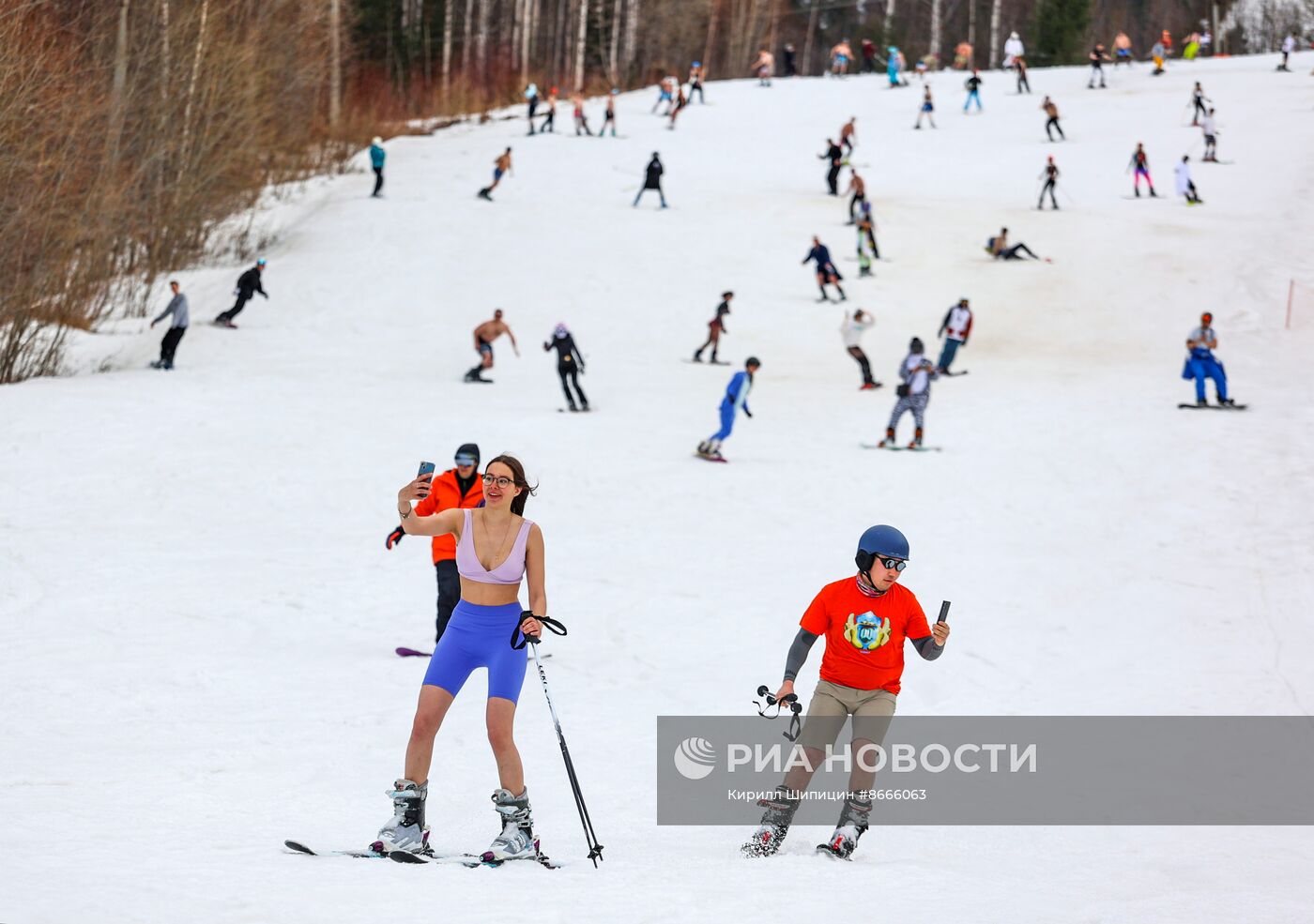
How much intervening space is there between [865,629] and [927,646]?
0.27 metres

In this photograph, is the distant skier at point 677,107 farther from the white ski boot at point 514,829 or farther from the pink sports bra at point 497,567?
the white ski boot at point 514,829

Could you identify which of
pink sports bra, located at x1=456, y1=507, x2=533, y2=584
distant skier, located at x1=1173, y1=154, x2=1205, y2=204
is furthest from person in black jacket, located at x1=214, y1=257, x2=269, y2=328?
distant skier, located at x1=1173, y1=154, x2=1205, y2=204

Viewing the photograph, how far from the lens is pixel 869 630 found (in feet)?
18.0

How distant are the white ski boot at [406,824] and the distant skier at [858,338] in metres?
16.5

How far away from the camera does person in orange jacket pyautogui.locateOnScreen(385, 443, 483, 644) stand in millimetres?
7555

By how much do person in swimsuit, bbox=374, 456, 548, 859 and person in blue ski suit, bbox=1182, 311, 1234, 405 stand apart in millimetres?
15235

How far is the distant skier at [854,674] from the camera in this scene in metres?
5.47

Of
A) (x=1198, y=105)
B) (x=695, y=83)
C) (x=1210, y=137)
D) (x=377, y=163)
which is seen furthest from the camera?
(x=695, y=83)

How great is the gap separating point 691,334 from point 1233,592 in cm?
1448

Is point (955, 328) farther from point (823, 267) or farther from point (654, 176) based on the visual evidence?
point (654, 176)

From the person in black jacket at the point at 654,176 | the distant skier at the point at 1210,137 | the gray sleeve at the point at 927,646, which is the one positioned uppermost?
the distant skier at the point at 1210,137

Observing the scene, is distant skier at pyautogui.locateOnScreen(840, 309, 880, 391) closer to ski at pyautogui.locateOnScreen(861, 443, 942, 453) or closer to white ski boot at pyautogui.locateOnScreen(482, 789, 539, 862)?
ski at pyautogui.locateOnScreen(861, 443, 942, 453)

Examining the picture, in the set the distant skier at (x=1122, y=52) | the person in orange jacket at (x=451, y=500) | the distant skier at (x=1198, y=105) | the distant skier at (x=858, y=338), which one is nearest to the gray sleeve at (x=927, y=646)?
the person in orange jacket at (x=451, y=500)

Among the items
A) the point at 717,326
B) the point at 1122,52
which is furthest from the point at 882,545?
the point at 1122,52
